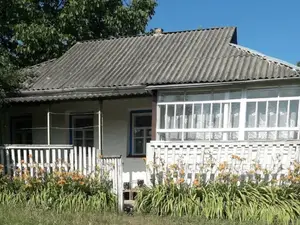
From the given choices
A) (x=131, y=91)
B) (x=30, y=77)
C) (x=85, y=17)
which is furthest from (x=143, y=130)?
(x=85, y=17)

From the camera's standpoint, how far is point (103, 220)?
21.9 ft

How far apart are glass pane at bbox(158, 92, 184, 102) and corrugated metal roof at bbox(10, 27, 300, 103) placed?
374mm

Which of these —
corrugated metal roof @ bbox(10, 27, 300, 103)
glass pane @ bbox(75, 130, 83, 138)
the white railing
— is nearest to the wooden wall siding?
the white railing

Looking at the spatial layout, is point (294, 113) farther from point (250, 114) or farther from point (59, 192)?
point (59, 192)

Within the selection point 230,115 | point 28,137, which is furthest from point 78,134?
point 230,115

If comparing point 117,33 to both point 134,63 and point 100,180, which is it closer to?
point 134,63

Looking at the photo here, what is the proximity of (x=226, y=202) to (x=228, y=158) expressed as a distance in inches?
47.3

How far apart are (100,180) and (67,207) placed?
884 millimetres

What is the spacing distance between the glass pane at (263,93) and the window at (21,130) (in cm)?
847

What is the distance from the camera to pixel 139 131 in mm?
12562

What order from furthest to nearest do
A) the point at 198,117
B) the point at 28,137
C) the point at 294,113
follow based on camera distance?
1. the point at 28,137
2. the point at 198,117
3. the point at 294,113

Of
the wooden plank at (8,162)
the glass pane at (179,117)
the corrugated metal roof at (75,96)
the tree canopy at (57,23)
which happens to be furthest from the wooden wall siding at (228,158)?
the tree canopy at (57,23)

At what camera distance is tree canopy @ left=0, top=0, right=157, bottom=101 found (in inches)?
672

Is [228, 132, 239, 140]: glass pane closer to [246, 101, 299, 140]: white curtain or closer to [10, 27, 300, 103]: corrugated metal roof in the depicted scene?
[246, 101, 299, 140]: white curtain
